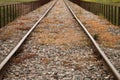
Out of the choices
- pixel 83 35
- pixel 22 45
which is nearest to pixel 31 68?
pixel 22 45

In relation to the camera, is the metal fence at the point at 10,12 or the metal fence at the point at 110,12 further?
the metal fence at the point at 110,12

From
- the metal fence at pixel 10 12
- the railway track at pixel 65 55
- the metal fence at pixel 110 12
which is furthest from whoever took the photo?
the metal fence at pixel 110 12

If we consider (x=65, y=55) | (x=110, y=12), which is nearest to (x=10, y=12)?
(x=110, y=12)

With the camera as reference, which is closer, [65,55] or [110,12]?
[65,55]

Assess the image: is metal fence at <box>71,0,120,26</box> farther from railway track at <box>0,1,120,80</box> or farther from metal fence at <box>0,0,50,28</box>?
railway track at <box>0,1,120,80</box>

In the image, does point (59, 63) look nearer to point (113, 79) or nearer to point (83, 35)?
point (113, 79)

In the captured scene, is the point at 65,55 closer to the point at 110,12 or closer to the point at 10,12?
the point at 10,12

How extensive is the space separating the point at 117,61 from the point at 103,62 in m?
0.56

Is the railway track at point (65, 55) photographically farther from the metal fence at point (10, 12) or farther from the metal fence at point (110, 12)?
the metal fence at point (110, 12)

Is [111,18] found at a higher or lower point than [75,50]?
lower

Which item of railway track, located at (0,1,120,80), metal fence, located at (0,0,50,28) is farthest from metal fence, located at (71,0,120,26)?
railway track, located at (0,1,120,80)

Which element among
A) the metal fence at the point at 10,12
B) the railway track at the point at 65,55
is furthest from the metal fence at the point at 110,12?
the railway track at the point at 65,55

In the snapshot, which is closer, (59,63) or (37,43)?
(59,63)

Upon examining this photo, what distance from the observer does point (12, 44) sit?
1053cm
